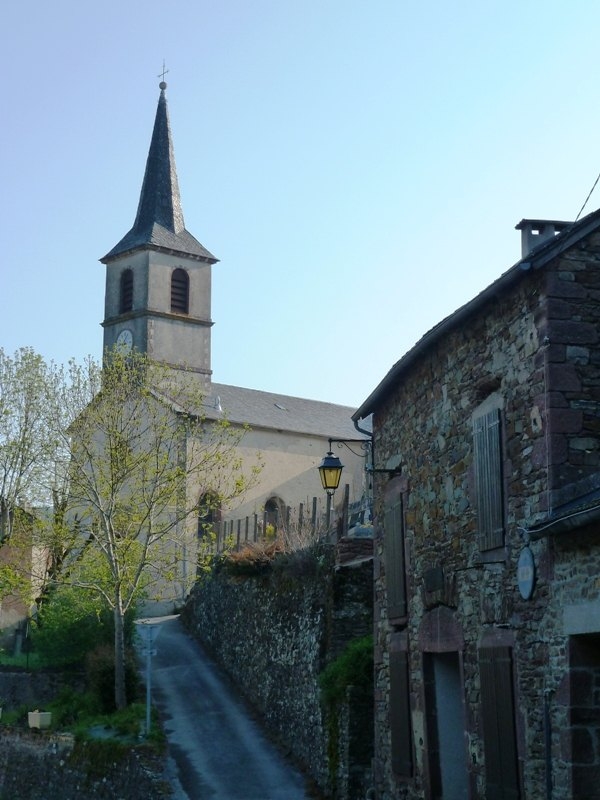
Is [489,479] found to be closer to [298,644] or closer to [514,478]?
[514,478]

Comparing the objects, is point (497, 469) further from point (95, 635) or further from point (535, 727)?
point (95, 635)

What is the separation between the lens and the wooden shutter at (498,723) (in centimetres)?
1049

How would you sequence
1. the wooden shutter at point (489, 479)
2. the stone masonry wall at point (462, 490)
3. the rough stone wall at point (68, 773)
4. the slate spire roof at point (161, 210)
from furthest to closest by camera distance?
the slate spire roof at point (161, 210), the rough stone wall at point (68, 773), the wooden shutter at point (489, 479), the stone masonry wall at point (462, 490)

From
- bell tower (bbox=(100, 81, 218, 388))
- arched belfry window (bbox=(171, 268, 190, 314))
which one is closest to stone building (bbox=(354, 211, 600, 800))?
bell tower (bbox=(100, 81, 218, 388))

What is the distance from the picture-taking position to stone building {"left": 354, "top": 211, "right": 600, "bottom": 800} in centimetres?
957

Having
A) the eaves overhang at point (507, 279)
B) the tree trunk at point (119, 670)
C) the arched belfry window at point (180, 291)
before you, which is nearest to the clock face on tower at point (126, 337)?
the arched belfry window at point (180, 291)

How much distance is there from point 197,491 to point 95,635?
41.0 ft

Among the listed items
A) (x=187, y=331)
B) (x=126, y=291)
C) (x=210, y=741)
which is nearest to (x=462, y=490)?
(x=210, y=741)

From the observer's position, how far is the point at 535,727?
33.0 ft

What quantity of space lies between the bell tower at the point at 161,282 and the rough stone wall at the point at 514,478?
103 ft

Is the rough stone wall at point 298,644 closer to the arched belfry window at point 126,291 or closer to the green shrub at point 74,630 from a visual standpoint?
the green shrub at point 74,630

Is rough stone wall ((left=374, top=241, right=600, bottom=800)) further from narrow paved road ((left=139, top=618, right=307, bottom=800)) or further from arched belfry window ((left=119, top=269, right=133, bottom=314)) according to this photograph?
arched belfry window ((left=119, top=269, right=133, bottom=314))

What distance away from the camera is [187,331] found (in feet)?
151

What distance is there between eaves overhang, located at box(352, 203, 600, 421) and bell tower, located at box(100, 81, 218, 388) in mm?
31226
